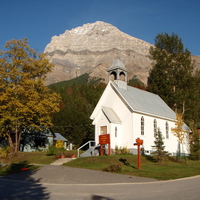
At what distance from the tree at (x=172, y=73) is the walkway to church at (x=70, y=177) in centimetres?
3280

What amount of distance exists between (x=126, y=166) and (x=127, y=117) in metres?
9.91

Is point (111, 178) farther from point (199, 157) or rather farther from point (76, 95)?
point (76, 95)

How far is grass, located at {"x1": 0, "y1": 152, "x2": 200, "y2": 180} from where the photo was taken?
57.7ft

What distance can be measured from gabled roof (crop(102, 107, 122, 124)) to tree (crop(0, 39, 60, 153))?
6.30 metres

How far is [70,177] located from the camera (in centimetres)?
1652

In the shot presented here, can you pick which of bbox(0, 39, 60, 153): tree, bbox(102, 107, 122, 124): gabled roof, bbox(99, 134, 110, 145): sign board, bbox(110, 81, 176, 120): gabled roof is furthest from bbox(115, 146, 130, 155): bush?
bbox(0, 39, 60, 153): tree

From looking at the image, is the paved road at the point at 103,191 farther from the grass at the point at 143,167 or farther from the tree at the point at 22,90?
the tree at the point at 22,90

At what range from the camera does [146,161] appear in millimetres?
24828

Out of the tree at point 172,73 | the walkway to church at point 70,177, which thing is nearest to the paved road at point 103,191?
the walkway to church at point 70,177

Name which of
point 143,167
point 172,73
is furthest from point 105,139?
point 172,73

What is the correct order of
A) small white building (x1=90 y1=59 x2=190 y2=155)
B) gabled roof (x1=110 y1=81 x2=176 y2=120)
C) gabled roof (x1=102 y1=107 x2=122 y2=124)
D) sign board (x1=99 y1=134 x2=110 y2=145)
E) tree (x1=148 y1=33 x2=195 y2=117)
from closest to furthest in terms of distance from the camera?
sign board (x1=99 y1=134 x2=110 y2=145)
gabled roof (x1=102 y1=107 x2=122 y2=124)
small white building (x1=90 y1=59 x2=190 y2=155)
gabled roof (x1=110 y1=81 x2=176 y2=120)
tree (x1=148 y1=33 x2=195 y2=117)

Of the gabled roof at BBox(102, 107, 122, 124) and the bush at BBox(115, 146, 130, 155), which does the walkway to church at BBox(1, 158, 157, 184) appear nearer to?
the bush at BBox(115, 146, 130, 155)

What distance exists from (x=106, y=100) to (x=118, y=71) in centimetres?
404

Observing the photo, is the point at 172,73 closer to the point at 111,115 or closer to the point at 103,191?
the point at 111,115
